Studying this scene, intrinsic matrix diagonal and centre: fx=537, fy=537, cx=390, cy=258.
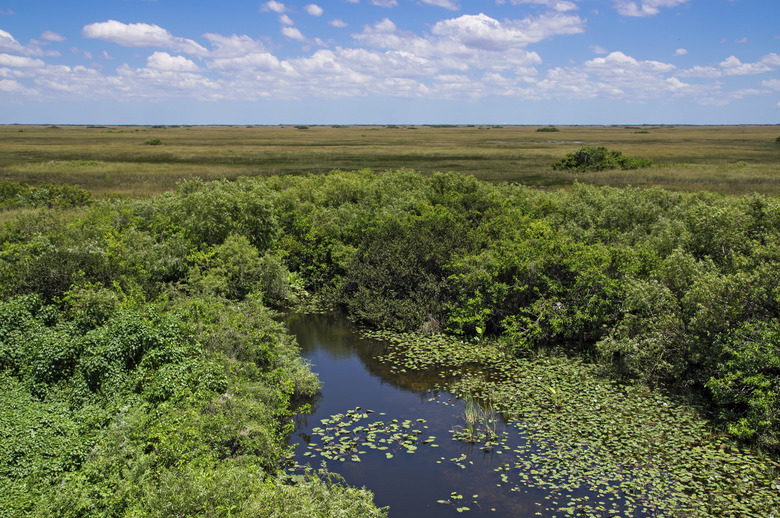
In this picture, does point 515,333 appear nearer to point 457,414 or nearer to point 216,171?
point 457,414

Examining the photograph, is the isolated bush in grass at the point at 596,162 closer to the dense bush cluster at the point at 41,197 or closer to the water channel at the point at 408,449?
the dense bush cluster at the point at 41,197

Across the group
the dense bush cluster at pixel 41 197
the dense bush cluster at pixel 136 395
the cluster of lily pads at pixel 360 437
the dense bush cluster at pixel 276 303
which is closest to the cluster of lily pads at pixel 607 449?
the dense bush cluster at pixel 276 303

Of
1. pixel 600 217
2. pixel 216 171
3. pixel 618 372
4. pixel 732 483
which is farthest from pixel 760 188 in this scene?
pixel 216 171

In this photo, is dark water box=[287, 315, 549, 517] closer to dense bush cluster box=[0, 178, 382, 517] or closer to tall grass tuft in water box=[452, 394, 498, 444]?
tall grass tuft in water box=[452, 394, 498, 444]

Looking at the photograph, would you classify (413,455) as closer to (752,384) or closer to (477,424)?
(477,424)

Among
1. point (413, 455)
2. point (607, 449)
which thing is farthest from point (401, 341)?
point (607, 449)

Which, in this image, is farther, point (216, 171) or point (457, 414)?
point (216, 171)
